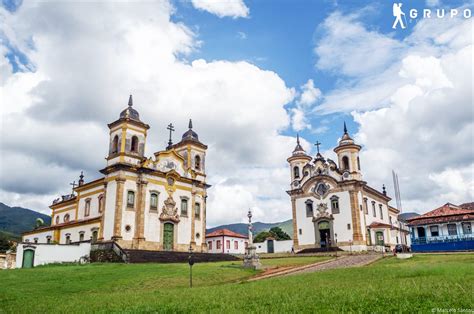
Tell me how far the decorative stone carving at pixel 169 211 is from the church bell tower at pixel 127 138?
4635 millimetres

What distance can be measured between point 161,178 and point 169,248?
640 centimetres

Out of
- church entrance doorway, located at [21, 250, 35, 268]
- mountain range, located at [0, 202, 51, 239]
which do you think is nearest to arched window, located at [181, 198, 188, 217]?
church entrance doorway, located at [21, 250, 35, 268]

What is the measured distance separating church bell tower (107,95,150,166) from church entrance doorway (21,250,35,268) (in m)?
9.79

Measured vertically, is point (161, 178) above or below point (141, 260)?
above

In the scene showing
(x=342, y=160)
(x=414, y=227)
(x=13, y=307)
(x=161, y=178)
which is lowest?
(x=13, y=307)

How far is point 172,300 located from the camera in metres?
10.4

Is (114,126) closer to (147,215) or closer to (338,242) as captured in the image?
(147,215)

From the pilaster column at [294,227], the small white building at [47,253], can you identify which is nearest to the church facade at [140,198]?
the small white building at [47,253]

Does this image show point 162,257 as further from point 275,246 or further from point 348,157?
point 348,157

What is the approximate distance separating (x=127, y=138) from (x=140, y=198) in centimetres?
551

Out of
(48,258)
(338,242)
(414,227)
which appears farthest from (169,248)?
(414,227)

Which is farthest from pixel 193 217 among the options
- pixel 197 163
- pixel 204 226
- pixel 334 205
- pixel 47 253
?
pixel 334 205

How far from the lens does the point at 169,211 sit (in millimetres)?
38250

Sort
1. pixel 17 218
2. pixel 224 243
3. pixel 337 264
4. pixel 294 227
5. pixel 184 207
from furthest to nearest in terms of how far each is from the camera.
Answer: pixel 17 218
pixel 224 243
pixel 294 227
pixel 184 207
pixel 337 264
